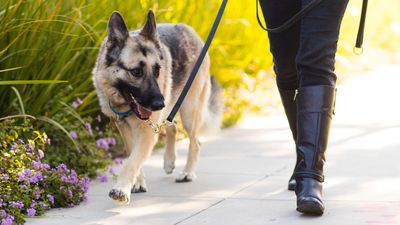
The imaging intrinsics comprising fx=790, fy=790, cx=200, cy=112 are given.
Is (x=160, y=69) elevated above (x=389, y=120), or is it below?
above

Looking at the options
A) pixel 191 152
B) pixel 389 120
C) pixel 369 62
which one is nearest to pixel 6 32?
pixel 191 152

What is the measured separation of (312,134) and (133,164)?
126 cm

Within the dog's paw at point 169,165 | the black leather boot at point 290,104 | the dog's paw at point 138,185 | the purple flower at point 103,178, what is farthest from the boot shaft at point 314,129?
the purple flower at point 103,178

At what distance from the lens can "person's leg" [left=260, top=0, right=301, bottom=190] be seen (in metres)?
4.64

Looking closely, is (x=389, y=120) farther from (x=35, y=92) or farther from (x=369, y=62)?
(x=369, y=62)

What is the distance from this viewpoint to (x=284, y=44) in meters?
4.77

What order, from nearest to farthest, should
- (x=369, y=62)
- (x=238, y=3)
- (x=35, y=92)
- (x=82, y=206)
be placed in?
(x=82, y=206)
(x=35, y=92)
(x=238, y=3)
(x=369, y=62)

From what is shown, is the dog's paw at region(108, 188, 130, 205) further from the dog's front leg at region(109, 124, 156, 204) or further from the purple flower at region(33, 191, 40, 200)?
the purple flower at region(33, 191, 40, 200)

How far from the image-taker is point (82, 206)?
198 inches

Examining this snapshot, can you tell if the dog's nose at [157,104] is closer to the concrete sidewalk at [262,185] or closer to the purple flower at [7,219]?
the concrete sidewalk at [262,185]

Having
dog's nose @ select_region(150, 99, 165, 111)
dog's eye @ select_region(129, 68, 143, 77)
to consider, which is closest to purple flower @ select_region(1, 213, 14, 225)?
dog's nose @ select_region(150, 99, 165, 111)

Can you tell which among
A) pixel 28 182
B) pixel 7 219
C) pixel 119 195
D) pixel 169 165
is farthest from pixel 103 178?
pixel 7 219

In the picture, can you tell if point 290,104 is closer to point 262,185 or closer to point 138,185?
point 262,185

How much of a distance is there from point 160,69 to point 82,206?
1.05 meters
